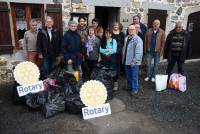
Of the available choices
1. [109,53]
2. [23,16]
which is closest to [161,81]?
[109,53]

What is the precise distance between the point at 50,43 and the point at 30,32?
55 cm

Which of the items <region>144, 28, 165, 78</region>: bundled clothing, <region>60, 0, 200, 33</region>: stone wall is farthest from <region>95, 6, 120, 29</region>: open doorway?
<region>144, 28, 165, 78</region>: bundled clothing

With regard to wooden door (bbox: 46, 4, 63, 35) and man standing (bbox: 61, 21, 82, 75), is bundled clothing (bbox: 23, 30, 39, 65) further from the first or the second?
wooden door (bbox: 46, 4, 63, 35)

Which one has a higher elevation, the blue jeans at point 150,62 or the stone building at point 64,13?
the stone building at point 64,13

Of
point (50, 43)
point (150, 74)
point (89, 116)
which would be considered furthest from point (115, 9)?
point (89, 116)

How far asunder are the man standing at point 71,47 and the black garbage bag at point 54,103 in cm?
97

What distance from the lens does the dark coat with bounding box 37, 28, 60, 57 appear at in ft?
17.8

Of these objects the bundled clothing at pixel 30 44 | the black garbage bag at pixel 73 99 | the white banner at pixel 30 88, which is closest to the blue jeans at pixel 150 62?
the black garbage bag at pixel 73 99

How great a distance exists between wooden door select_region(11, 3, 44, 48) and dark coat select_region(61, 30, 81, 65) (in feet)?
4.67

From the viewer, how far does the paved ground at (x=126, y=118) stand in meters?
4.09

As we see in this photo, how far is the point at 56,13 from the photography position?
21.1 ft

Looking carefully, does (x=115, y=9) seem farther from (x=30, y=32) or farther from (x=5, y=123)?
(x=5, y=123)

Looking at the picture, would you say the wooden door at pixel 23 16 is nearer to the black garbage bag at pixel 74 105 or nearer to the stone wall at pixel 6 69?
the stone wall at pixel 6 69

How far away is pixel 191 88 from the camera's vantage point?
245 inches
